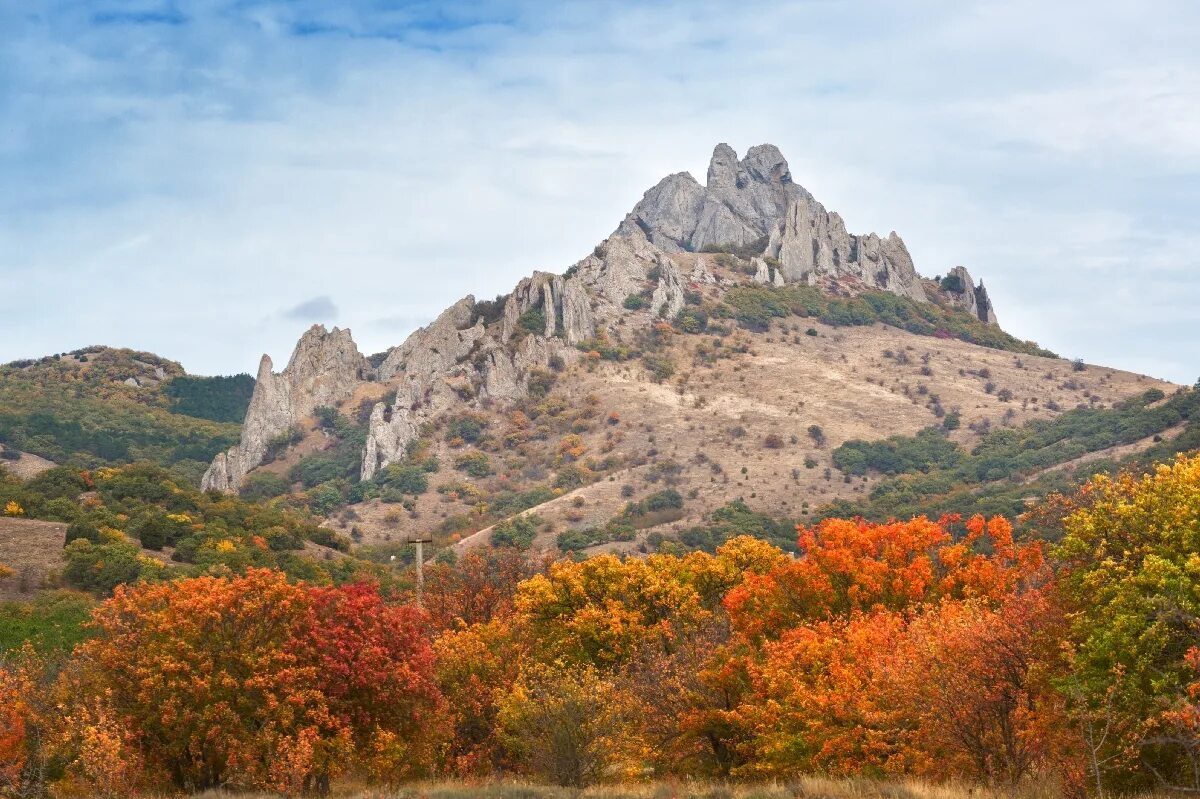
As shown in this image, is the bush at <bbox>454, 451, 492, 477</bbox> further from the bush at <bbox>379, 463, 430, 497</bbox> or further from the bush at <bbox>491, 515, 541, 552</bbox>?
the bush at <bbox>491, 515, 541, 552</bbox>

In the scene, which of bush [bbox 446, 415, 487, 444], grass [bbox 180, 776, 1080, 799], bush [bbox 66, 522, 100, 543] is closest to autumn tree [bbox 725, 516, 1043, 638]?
grass [bbox 180, 776, 1080, 799]

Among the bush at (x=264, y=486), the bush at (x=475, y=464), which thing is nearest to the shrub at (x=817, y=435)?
the bush at (x=475, y=464)

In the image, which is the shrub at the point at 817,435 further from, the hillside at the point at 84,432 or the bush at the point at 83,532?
the bush at the point at 83,532

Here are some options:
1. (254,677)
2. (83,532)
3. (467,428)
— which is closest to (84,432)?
(467,428)

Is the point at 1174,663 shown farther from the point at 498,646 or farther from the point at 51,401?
the point at 51,401

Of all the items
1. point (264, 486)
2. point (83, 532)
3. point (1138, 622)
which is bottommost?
point (1138, 622)

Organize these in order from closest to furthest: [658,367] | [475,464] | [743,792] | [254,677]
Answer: [743,792] → [254,677] → [475,464] → [658,367]

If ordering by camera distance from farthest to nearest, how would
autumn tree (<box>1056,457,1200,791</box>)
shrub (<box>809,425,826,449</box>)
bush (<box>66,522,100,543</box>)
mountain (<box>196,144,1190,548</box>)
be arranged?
shrub (<box>809,425,826,449</box>) < mountain (<box>196,144,1190,548</box>) < bush (<box>66,522,100,543</box>) < autumn tree (<box>1056,457,1200,791</box>)

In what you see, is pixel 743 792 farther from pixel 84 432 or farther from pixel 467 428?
pixel 84 432

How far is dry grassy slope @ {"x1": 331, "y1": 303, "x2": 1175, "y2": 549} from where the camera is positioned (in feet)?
495

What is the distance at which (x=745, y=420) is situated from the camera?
175250 millimetres

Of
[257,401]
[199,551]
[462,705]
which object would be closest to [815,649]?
[462,705]

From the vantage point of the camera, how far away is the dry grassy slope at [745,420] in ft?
495

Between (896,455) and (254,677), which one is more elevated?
(896,455)
